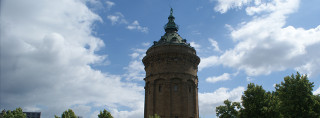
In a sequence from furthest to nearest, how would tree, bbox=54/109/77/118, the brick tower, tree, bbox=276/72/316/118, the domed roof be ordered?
1. the domed roof
2. the brick tower
3. tree, bbox=54/109/77/118
4. tree, bbox=276/72/316/118

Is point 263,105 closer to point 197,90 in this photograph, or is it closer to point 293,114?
point 293,114

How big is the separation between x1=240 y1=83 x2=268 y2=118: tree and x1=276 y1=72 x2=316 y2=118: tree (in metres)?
1.96

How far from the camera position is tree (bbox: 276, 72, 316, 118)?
26047 millimetres

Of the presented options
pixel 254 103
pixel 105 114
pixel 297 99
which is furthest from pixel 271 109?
pixel 105 114

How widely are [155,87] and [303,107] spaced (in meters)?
25.5

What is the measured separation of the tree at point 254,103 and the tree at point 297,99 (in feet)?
6.43

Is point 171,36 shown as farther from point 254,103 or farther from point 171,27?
point 254,103

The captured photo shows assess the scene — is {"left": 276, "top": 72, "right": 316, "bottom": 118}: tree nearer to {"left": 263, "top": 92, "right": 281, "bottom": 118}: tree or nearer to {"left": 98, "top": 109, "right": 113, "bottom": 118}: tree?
{"left": 263, "top": 92, "right": 281, "bottom": 118}: tree

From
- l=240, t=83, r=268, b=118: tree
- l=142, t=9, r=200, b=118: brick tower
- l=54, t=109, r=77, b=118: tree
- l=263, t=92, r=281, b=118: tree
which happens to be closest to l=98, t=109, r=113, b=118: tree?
l=54, t=109, r=77, b=118: tree

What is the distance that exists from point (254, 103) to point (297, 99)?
14.1ft

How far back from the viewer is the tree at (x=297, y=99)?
2605 cm

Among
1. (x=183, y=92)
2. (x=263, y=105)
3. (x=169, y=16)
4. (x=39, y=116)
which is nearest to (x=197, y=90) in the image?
(x=183, y=92)

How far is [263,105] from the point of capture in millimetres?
26984

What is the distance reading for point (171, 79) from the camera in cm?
4541
